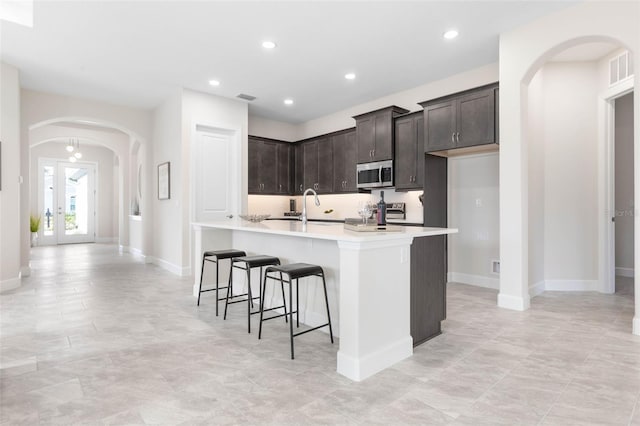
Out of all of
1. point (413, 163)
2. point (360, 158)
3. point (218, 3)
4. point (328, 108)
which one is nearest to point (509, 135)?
point (413, 163)

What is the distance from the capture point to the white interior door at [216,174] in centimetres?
599

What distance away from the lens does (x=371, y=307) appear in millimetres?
2330

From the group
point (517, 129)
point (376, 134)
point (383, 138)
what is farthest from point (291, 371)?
point (376, 134)

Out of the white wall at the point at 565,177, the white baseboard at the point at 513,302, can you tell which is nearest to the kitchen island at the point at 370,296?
the white baseboard at the point at 513,302

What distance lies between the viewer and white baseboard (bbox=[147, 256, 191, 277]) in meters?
5.73

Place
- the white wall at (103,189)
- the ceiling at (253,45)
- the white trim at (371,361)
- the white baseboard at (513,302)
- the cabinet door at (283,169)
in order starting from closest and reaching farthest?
1. the white trim at (371,361)
2. the ceiling at (253,45)
3. the white baseboard at (513,302)
4. the cabinet door at (283,169)
5. the white wall at (103,189)

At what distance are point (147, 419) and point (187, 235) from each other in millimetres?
4292

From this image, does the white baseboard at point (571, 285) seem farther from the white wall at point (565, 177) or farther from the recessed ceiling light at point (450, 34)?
the recessed ceiling light at point (450, 34)

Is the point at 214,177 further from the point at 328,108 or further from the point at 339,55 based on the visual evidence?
the point at 339,55

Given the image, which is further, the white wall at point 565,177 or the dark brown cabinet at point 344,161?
the dark brown cabinet at point 344,161

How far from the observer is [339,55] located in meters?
4.41

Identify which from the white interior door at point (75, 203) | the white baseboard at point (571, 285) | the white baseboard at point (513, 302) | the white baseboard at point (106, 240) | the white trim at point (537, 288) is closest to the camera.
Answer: the white baseboard at point (513, 302)

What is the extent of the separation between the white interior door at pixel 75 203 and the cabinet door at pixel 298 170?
24.5ft

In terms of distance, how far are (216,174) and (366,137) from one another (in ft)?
8.82
